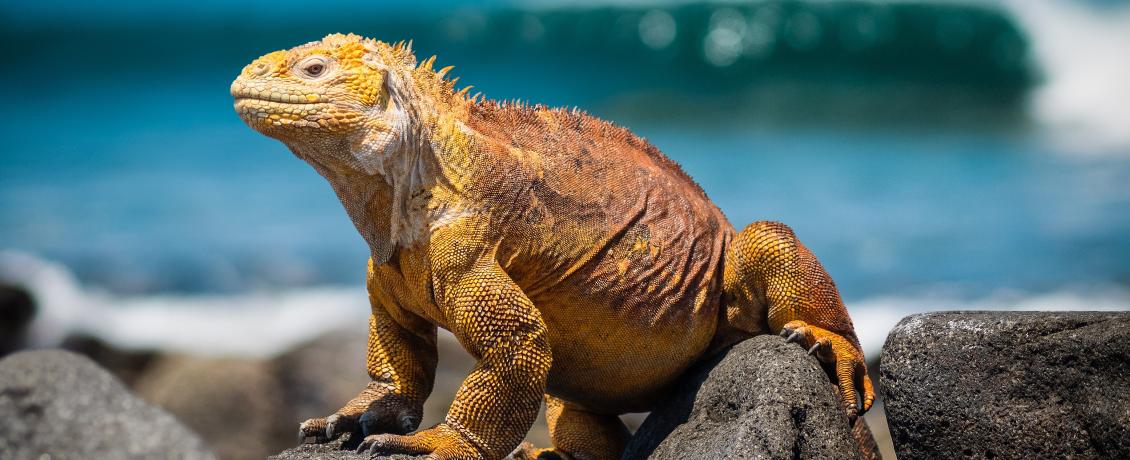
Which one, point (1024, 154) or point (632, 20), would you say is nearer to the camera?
point (1024, 154)

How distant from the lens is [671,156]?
22844mm

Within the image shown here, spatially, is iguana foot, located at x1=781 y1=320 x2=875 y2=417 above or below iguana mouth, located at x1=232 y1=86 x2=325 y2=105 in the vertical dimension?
below

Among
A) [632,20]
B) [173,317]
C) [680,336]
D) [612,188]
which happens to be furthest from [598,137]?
[632,20]

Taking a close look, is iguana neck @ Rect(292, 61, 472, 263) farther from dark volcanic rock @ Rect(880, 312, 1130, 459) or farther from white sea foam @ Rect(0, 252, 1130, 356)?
white sea foam @ Rect(0, 252, 1130, 356)

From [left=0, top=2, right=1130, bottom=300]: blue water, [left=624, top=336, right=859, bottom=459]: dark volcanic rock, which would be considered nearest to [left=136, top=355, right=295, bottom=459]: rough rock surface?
[left=0, top=2, right=1130, bottom=300]: blue water

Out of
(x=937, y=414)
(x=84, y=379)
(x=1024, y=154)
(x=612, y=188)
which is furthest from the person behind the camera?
(x=1024, y=154)

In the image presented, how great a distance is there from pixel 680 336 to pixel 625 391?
394mm

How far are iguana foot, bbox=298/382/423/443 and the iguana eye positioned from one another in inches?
61.6

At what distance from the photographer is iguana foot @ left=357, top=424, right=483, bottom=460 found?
14.9 ft

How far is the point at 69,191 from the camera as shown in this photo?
22.0 metres

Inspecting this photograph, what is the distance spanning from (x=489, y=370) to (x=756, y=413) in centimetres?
115

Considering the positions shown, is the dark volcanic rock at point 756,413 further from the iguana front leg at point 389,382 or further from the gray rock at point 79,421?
the gray rock at point 79,421

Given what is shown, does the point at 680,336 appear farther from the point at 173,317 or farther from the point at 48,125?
the point at 48,125

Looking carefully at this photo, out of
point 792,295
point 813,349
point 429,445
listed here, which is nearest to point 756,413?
point 813,349
